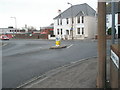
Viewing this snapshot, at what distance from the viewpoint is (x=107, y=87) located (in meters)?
5.16

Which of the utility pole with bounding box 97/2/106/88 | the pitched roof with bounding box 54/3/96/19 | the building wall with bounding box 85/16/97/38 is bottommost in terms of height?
the utility pole with bounding box 97/2/106/88

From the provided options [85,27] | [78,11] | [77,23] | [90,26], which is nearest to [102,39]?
[85,27]

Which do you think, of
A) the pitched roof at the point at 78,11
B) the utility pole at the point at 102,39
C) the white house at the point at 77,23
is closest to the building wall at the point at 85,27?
the white house at the point at 77,23

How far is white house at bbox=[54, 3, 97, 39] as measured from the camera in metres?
42.6

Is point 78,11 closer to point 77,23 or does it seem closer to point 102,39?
point 77,23

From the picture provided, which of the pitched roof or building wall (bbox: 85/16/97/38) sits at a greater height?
the pitched roof

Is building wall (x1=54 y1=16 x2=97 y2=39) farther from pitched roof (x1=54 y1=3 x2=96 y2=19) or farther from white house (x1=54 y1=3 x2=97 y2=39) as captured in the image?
pitched roof (x1=54 y1=3 x2=96 y2=19)

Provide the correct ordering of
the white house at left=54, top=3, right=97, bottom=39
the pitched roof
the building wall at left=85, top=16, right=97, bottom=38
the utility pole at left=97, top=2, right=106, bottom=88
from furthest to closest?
the pitched roof < the white house at left=54, top=3, right=97, bottom=39 < the building wall at left=85, top=16, right=97, bottom=38 < the utility pole at left=97, top=2, right=106, bottom=88

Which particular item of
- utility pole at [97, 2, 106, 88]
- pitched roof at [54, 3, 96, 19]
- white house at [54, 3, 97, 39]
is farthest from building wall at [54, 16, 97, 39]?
utility pole at [97, 2, 106, 88]

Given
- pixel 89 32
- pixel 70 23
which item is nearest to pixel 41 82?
pixel 89 32

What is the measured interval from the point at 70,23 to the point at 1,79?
40063 millimetres

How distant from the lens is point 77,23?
4434cm

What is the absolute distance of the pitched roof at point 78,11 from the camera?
4422cm

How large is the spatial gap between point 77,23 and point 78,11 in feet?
13.4
